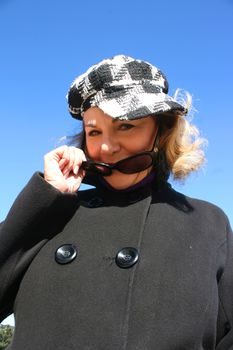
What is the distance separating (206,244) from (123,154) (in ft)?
1.70

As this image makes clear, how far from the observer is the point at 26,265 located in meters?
2.01

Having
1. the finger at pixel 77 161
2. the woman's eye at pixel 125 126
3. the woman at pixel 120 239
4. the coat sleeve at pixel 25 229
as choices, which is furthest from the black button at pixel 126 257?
the woman's eye at pixel 125 126

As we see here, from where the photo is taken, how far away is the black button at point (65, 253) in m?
1.97

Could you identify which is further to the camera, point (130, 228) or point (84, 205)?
point (84, 205)

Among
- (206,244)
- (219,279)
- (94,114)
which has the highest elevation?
(94,114)

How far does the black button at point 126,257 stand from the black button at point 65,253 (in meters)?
0.18

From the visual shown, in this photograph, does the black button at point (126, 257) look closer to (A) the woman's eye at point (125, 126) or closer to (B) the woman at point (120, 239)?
(B) the woman at point (120, 239)

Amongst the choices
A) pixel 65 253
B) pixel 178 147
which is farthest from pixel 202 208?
pixel 65 253

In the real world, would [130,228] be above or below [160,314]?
above

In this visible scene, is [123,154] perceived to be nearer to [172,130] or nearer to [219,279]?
[172,130]

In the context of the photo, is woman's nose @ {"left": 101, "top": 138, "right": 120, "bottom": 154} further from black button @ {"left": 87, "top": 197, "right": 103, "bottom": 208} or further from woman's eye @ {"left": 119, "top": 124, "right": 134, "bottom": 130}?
black button @ {"left": 87, "top": 197, "right": 103, "bottom": 208}

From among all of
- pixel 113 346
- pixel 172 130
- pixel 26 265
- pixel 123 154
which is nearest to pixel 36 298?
pixel 26 265

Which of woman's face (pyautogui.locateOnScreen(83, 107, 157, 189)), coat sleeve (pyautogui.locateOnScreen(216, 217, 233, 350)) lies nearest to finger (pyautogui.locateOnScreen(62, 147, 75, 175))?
woman's face (pyautogui.locateOnScreen(83, 107, 157, 189))

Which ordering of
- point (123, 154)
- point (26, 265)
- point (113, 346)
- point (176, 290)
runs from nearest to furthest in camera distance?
1. point (113, 346)
2. point (176, 290)
3. point (26, 265)
4. point (123, 154)
